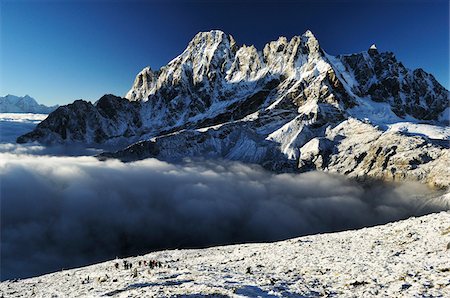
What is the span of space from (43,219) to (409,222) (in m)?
204

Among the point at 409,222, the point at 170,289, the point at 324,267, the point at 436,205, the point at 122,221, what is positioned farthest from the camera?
the point at 122,221

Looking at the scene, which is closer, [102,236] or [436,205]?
[436,205]

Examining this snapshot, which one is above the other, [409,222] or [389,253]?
[409,222]

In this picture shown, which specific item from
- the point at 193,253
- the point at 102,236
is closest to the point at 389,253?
the point at 193,253

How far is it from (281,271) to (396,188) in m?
195

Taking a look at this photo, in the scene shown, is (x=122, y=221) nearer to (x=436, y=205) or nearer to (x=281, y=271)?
(x=436, y=205)

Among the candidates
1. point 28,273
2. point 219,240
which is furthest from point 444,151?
point 28,273

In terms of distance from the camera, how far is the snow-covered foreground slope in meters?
20.6

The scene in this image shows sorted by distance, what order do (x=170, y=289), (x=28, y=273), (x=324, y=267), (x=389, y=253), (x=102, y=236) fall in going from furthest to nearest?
(x=102, y=236) → (x=28, y=273) → (x=389, y=253) → (x=324, y=267) → (x=170, y=289)

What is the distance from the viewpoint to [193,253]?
47594 millimetres

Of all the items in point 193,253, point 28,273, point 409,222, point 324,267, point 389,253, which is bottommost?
point 28,273

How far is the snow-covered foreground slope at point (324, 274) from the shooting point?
811 inches

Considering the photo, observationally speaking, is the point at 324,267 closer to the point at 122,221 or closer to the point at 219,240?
the point at 219,240

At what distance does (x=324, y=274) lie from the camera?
25.1 metres
